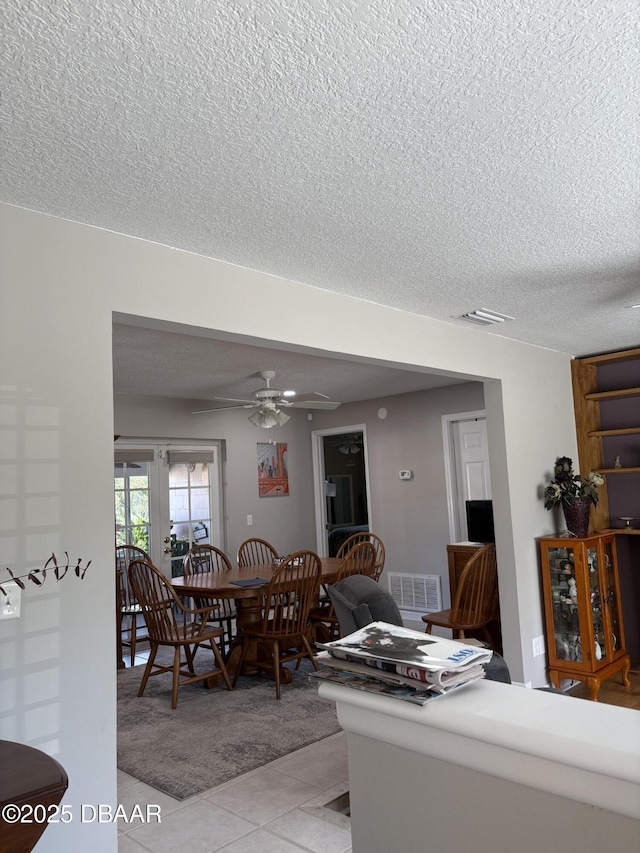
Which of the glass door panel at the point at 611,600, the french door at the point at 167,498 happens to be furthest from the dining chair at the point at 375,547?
the glass door panel at the point at 611,600

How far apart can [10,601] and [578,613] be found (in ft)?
12.1

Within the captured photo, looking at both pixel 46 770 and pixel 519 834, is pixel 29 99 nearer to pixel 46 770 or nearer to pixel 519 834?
pixel 46 770

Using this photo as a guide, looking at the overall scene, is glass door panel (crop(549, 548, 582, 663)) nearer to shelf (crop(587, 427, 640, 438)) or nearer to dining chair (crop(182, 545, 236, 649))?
shelf (crop(587, 427, 640, 438))

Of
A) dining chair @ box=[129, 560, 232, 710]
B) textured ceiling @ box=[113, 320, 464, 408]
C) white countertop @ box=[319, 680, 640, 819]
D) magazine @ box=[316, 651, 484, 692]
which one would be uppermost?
textured ceiling @ box=[113, 320, 464, 408]

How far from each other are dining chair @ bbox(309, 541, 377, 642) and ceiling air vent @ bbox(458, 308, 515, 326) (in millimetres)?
2064

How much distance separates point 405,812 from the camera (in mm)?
1226

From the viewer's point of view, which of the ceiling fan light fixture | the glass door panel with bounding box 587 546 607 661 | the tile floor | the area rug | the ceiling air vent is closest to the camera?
the tile floor

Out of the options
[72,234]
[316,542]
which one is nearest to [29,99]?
[72,234]

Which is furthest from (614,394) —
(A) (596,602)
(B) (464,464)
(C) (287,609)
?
(C) (287,609)

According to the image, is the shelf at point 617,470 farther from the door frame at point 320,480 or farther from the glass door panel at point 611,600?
the door frame at point 320,480

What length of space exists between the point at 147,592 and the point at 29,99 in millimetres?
3479

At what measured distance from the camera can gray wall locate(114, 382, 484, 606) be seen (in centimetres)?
640

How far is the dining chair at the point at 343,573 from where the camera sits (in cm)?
504

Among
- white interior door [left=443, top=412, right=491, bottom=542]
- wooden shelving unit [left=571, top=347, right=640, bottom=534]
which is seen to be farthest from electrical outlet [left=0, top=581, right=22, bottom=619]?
white interior door [left=443, top=412, right=491, bottom=542]
